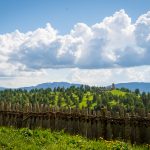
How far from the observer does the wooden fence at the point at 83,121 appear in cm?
1795

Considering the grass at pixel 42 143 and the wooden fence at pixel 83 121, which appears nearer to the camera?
the grass at pixel 42 143

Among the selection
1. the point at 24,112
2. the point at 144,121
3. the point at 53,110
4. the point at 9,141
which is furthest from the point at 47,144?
the point at 24,112

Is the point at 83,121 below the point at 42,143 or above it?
above

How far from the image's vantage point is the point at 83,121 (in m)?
20.3

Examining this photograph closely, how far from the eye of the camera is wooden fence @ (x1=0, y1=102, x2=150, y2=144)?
18.0m

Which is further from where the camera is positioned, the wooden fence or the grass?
the wooden fence

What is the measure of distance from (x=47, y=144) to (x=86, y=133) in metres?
6.64

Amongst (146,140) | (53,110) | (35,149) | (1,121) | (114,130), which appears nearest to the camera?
(35,149)

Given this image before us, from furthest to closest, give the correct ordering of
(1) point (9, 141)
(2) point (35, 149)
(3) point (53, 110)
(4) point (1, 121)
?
(4) point (1, 121)
(3) point (53, 110)
(1) point (9, 141)
(2) point (35, 149)

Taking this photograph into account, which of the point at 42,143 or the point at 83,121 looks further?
the point at 83,121

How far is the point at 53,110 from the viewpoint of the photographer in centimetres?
2186

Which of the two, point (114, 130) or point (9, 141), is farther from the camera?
point (114, 130)

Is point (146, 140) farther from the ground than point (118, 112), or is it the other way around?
point (118, 112)

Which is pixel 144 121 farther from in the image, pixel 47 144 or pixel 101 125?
pixel 47 144
